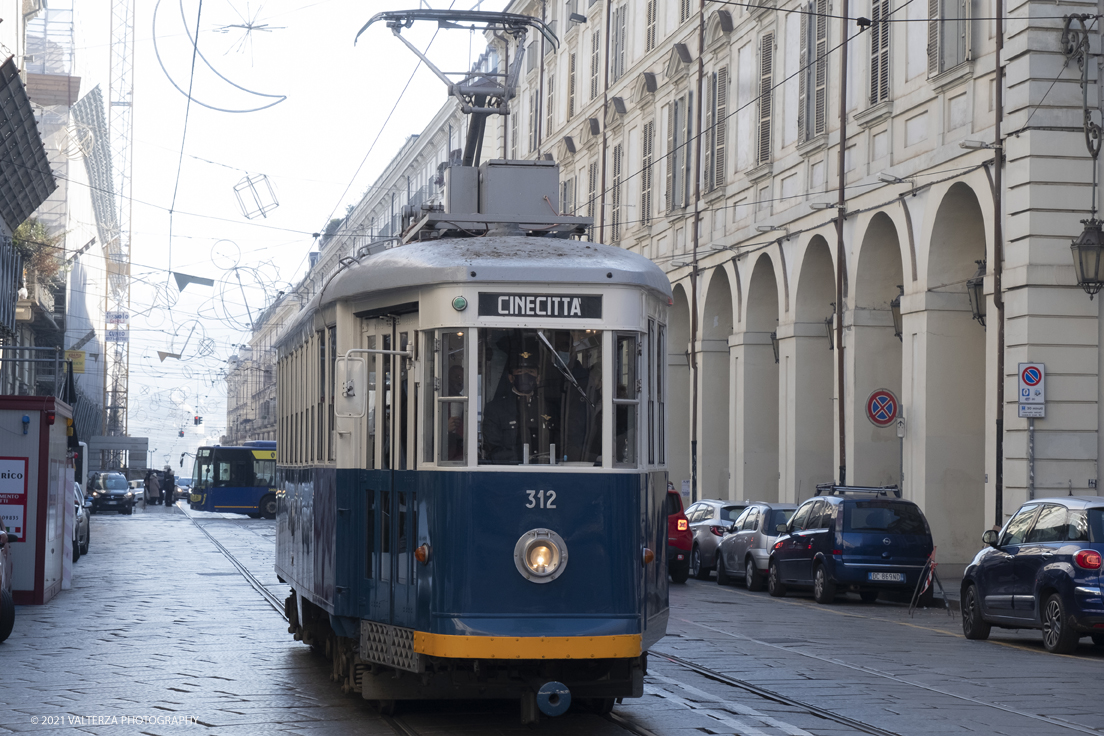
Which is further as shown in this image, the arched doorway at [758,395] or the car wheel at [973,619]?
the arched doorway at [758,395]

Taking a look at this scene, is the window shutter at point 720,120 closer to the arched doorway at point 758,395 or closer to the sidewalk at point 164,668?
the arched doorway at point 758,395

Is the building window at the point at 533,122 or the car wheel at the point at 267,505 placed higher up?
the building window at the point at 533,122

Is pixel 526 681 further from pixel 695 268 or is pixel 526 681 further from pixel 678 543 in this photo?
pixel 695 268

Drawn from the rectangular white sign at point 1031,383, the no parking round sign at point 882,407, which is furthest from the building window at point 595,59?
the rectangular white sign at point 1031,383

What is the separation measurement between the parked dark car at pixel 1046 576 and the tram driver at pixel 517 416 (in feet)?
22.6

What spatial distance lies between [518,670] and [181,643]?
6390mm

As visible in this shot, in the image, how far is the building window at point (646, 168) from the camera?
132 ft

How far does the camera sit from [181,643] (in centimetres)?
1386

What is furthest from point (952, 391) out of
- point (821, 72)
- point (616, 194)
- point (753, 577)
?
point (616, 194)

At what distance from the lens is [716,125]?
1388 inches

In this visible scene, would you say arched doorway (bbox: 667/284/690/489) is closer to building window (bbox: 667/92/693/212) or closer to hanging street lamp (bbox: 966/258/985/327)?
building window (bbox: 667/92/693/212)

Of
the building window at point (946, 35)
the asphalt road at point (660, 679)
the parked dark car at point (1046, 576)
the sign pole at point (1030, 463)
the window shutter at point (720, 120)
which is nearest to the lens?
the asphalt road at point (660, 679)

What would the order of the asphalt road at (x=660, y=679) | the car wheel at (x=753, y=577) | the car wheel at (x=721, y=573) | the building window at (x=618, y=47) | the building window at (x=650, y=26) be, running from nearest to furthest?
the asphalt road at (x=660, y=679) < the car wheel at (x=753, y=577) < the car wheel at (x=721, y=573) < the building window at (x=650, y=26) < the building window at (x=618, y=47)

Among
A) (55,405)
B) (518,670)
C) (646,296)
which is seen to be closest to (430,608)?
(518,670)
